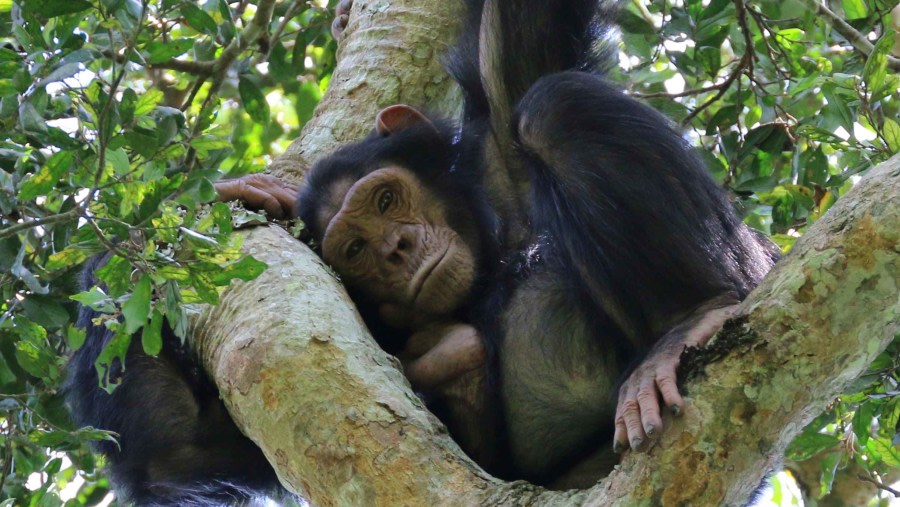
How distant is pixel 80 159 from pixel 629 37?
3034mm

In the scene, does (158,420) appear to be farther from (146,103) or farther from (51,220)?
(146,103)

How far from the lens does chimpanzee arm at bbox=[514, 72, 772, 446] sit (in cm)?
353

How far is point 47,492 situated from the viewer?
4582 millimetres

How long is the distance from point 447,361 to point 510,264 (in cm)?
55

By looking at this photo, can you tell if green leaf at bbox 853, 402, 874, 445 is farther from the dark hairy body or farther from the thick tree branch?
the thick tree branch

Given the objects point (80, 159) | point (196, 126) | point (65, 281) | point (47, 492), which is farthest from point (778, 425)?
point (47, 492)

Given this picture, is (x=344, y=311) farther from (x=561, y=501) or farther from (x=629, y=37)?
(x=629, y=37)

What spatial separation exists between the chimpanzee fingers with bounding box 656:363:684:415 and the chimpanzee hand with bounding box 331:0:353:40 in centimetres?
354

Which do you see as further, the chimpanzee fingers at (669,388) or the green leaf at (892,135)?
the green leaf at (892,135)

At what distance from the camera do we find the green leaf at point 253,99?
6285mm

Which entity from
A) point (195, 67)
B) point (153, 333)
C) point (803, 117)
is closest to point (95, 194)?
point (153, 333)

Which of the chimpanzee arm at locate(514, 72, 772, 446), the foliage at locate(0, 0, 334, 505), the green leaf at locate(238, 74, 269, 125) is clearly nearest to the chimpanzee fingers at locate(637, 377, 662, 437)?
the chimpanzee arm at locate(514, 72, 772, 446)

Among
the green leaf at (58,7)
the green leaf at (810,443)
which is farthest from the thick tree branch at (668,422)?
the green leaf at (810,443)

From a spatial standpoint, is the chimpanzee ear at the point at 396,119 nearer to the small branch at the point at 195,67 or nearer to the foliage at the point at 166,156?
the foliage at the point at 166,156
